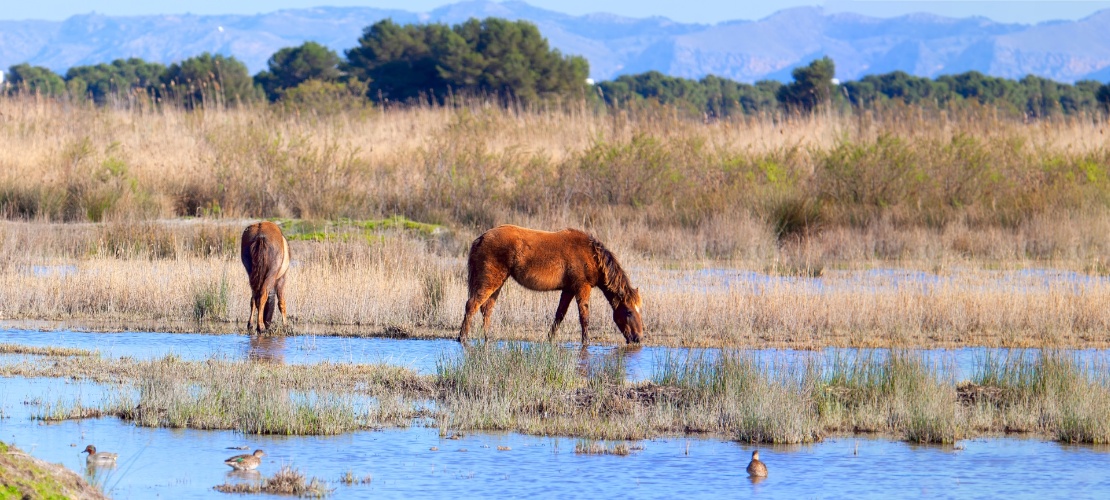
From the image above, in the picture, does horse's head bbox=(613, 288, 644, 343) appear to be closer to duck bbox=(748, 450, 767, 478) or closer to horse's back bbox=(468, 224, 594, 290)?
horse's back bbox=(468, 224, 594, 290)

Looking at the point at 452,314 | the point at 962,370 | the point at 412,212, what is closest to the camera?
the point at 962,370

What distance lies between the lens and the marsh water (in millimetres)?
8352

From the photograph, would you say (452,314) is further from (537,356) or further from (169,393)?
→ (169,393)

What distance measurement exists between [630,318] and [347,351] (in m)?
2.71

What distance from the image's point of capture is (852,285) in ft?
58.4

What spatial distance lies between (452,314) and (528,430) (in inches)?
209

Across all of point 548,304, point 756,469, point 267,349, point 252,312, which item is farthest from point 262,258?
point 756,469

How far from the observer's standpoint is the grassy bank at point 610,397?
990 cm

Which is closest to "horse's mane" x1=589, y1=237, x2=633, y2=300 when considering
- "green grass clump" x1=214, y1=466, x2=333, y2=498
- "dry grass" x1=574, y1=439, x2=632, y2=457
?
"dry grass" x1=574, y1=439, x2=632, y2=457

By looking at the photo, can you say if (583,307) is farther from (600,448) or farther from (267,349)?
(600,448)

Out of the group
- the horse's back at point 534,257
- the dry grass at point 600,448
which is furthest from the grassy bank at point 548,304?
the dry grass at point 600,448

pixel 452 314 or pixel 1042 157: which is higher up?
Answer: pixel 1042 157

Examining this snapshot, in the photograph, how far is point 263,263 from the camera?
13.8 m

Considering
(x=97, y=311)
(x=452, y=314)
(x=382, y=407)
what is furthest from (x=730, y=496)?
(x=97, y=311)
